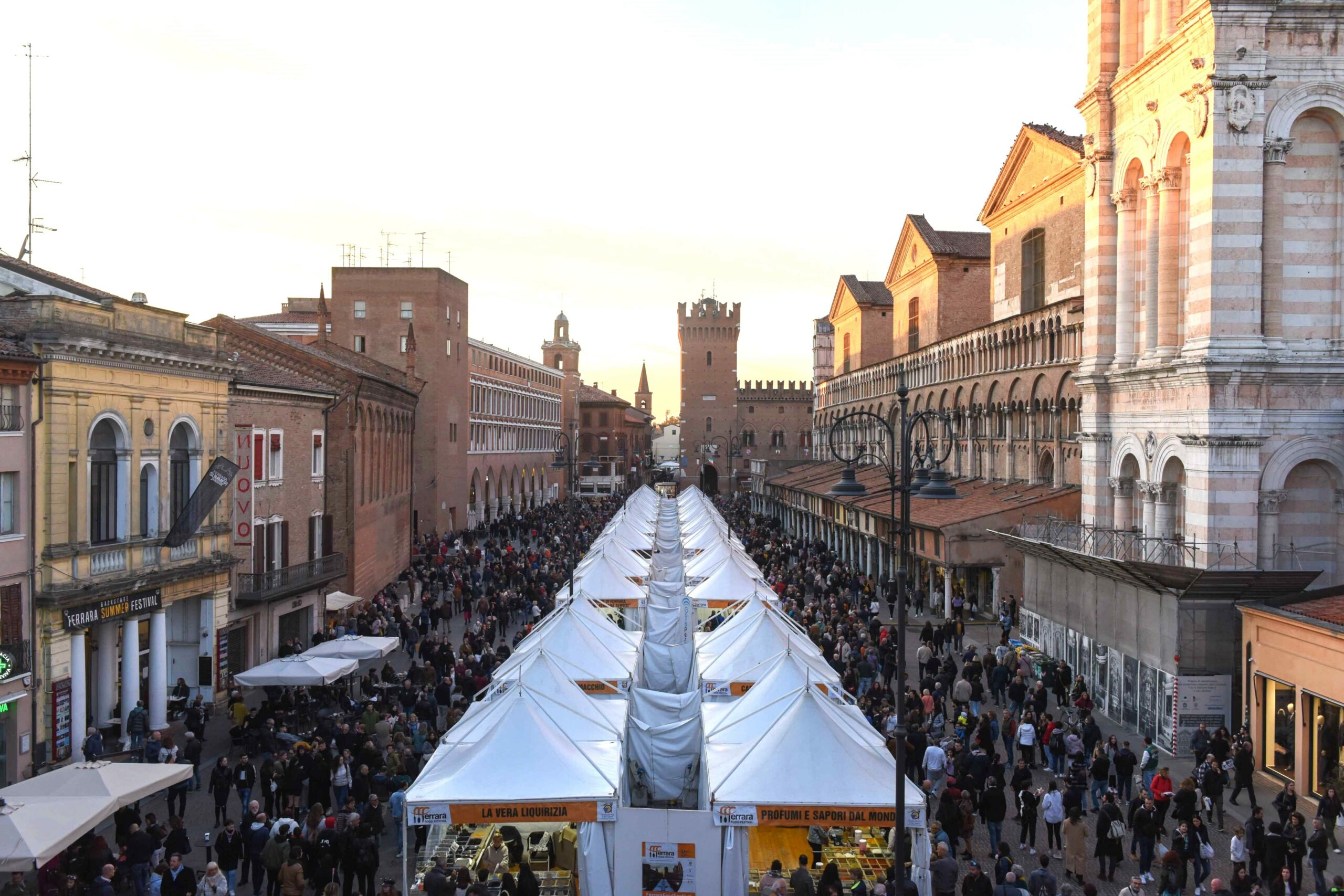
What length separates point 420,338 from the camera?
59.2 m

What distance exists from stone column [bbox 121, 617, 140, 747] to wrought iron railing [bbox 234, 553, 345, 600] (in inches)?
159

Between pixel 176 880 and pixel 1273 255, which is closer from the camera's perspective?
pixel 176 880

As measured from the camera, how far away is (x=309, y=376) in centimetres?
3412

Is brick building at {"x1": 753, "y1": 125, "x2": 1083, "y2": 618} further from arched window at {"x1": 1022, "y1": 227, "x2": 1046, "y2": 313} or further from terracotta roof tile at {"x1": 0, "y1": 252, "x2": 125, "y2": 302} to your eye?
terracotta roof tile at {"x1": 0, "y1": 252, "x2": 125, "y2": 302}

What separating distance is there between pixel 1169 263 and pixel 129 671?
845 inches

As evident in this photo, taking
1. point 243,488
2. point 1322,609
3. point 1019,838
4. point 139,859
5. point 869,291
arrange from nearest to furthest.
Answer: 1. point 139,859
2. point 1019,838
3. point 1322,609
4. point 243,488
5. point 869,291

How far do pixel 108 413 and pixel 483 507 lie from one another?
50.8 meters

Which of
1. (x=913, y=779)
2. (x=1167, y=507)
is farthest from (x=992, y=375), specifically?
(x=913, y=779)

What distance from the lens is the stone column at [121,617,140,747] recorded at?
2131 cm

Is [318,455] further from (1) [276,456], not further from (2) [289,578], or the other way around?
(2) [289,578]

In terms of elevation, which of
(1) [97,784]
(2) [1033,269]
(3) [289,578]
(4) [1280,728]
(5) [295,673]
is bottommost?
(4) [1280,728]

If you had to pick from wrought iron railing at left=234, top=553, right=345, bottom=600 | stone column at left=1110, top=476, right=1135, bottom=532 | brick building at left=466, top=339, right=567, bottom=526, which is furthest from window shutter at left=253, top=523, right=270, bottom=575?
brick building at left=466, top=339, right=567, bottom=526

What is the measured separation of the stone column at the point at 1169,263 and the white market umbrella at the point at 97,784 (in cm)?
1937

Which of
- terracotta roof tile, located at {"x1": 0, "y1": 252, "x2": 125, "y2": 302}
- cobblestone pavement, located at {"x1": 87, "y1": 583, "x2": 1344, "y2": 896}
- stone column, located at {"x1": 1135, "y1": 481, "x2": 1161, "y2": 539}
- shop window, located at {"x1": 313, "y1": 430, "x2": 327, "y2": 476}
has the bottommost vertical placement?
cobblestone pavement, located at {"x1": 87, "y1": 583, "x2": 1344, "y2": 896}
